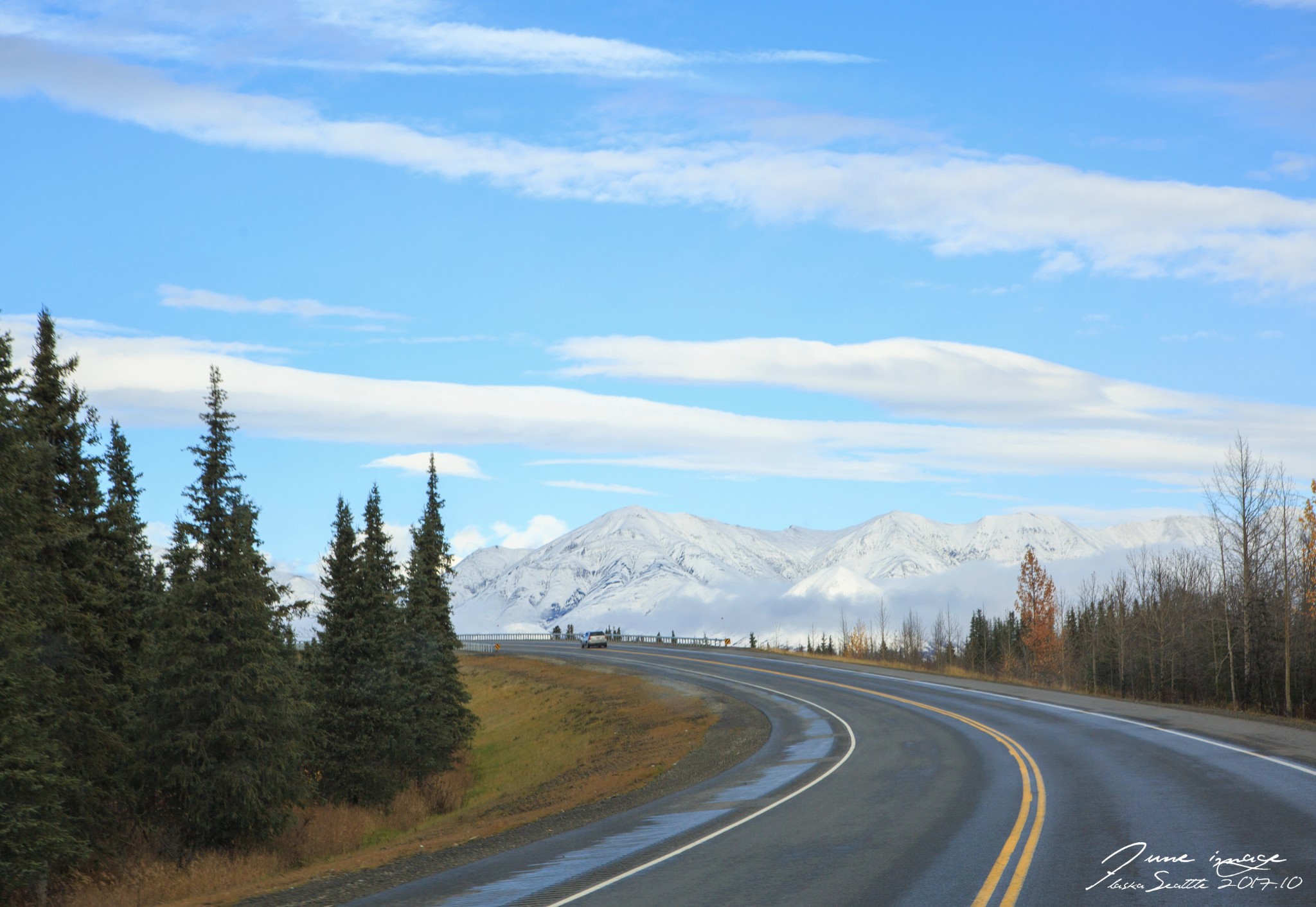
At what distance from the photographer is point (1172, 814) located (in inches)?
569

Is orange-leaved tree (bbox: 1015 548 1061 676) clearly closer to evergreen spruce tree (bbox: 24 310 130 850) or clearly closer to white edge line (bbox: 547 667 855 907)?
white edge line (bbox: 547 667 855 907)

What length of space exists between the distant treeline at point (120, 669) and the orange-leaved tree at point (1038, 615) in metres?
88.6

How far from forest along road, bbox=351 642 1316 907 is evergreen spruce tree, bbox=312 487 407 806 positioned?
23.6 meters

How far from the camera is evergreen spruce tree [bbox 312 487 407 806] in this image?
44438 mm

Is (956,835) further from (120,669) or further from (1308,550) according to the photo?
(1308,550)

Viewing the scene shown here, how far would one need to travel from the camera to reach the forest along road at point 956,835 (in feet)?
35.8

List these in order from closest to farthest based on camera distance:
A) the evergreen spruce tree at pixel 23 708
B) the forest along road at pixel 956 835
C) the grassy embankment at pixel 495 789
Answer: the forest along road at pixel 956 835 → the evergreen spruce tree at pixel 23 708 → the grassy embankment at pixel 495 789

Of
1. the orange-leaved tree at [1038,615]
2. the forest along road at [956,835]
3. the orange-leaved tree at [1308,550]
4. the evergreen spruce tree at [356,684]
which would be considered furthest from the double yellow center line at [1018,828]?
the orange-leaved tree at [1038,615]

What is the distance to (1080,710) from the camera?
34.6 metres

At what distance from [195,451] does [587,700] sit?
3102 centimetres

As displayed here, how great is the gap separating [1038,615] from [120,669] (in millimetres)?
101684
